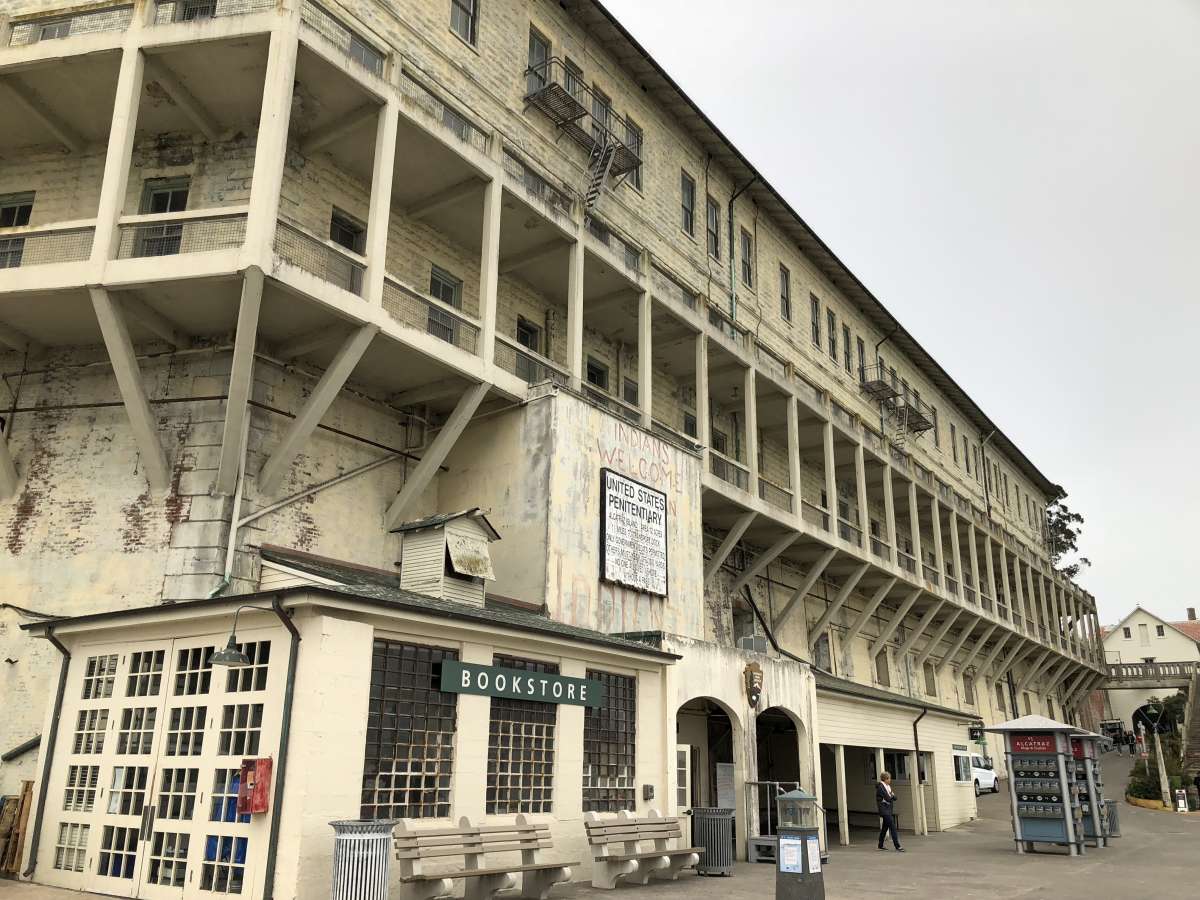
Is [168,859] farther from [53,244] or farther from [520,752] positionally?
[53,244]

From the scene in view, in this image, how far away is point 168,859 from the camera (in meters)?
11.0

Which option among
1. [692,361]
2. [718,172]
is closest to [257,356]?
[692,361]

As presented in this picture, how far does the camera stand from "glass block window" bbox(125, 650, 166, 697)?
1216cm

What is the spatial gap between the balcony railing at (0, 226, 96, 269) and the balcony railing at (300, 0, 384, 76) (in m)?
4.91

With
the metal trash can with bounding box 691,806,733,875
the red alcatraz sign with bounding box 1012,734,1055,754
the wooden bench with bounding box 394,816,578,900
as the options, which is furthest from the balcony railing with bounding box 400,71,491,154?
the red alcatraz sign with bounding box 1012,734,1055,754

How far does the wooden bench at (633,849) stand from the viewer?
13.4m

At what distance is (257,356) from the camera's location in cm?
1633

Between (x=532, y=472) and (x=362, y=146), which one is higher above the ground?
(x=362, y=146)

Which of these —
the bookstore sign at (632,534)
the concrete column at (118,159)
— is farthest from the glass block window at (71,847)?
the bookstore sign at (632,534)

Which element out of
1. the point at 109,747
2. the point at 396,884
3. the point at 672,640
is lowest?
the point at 396,884

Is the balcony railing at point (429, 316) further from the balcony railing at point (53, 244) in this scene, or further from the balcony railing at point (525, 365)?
the balcony railing at point (53, 244)

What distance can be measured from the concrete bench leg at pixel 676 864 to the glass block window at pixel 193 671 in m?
7.36

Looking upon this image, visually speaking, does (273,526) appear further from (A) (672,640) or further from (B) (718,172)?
(B) (718,172)

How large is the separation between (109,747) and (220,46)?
35.4 feet
